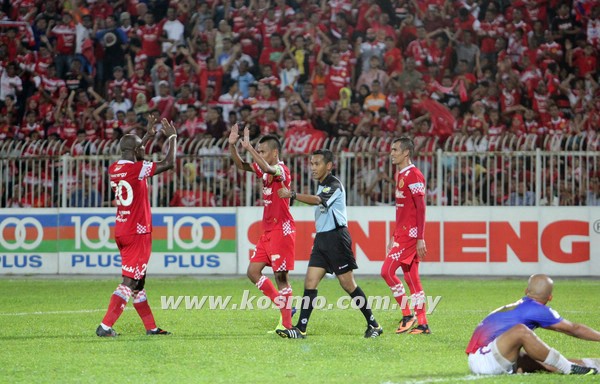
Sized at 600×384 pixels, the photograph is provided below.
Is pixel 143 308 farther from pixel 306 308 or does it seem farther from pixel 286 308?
pixel 306 308

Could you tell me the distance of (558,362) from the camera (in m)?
7.81

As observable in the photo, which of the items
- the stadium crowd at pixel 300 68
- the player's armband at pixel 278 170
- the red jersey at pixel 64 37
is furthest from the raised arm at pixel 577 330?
the red jersey at pixel 64 37

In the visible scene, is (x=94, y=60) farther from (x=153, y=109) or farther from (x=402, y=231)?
(x=402, y=231)

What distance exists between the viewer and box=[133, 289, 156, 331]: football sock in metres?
11.0

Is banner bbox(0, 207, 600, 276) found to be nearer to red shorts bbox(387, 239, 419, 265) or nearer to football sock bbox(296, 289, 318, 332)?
red shorts bbox(387, 239, 419, 265)

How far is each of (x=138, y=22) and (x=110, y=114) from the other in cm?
359

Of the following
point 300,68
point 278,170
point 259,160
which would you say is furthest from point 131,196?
point 300,68

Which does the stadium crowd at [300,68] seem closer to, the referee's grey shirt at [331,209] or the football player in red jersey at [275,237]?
the football player in red jersey at [275,237]

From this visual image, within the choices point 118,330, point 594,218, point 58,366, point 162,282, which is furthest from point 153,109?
point 58,366

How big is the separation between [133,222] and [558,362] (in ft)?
16.9

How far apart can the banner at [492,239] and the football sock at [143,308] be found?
908cm

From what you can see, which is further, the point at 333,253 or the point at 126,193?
the point at 126,193

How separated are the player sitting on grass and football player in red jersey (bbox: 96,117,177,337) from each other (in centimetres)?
436

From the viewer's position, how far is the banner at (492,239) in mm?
19516
